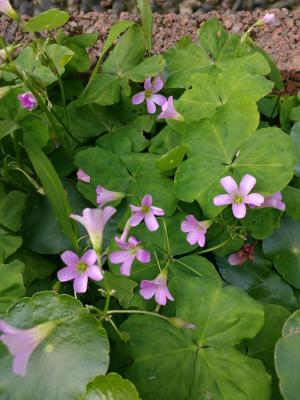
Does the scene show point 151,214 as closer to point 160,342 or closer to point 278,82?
point 160,342

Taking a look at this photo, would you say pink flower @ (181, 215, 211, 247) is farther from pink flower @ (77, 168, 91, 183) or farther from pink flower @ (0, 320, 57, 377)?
pink flower @ (0, 320, 57, 377)

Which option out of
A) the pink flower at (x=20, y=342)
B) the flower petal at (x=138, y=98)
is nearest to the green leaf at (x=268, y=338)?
the pink flower at (x=20, y=342)

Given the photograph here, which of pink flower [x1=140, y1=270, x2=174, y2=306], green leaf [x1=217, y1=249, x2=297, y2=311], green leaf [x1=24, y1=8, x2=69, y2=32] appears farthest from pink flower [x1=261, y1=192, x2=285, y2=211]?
green leaf [x1=24, y1=8, x2=69, y2=32]

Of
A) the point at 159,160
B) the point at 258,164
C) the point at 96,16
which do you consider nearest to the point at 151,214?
the point at 159,160

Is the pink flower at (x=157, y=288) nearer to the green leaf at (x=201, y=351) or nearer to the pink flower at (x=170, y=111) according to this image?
the green leaf at (x=201, y=351)

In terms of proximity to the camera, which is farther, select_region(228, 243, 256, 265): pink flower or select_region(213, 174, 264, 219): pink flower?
select_region(228, 243, 256, 265): pink flower
